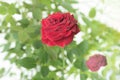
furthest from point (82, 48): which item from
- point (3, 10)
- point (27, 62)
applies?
point (3, 10)

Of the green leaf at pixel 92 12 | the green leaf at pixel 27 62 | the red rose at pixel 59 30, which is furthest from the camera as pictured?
the green leaf at pixel 92 12

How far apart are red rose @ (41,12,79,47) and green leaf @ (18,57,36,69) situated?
10 centimetres

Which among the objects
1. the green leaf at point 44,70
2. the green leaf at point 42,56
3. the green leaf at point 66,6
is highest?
the green leaf at point 66,6

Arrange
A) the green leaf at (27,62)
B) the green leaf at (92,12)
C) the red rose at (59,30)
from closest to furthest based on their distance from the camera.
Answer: the red rose at (59,30) → the green leaf at (27,62) → the green leaf at (92,12)

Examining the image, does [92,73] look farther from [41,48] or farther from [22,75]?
[22,75]

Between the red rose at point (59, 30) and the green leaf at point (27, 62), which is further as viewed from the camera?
the green leaf at point (27, 62)

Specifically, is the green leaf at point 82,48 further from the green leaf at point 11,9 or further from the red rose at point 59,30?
the green leaf at point 11,9

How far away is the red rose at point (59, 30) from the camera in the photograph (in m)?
0.56

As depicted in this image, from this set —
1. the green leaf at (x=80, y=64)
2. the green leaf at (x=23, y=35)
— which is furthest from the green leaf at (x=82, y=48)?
the green leaf at (x=23, y=35)

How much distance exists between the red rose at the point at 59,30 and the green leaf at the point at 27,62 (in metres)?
0.10

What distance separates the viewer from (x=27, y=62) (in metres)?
0.66

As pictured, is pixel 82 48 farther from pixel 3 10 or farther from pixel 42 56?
pixel 3 10

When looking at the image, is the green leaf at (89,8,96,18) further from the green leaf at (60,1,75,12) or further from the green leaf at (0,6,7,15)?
the green leaf at (0,6,7,15)

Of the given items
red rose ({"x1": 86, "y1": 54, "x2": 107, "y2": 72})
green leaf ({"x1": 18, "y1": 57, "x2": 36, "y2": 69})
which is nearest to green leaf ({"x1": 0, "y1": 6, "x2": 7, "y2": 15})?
green leaf ({"x1": 18, "y1": 57, "x2": 36, "y2": 69})
